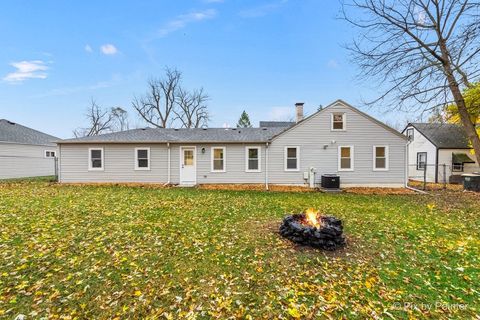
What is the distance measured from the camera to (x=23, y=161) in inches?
679

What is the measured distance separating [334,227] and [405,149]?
452 inches

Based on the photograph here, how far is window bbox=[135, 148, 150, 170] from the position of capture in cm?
1333

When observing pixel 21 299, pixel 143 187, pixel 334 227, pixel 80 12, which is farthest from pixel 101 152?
pixel 334 227

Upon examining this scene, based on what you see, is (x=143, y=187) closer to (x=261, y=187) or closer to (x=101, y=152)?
(x=101, y=152)

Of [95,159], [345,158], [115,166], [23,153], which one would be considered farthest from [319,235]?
[23,153]

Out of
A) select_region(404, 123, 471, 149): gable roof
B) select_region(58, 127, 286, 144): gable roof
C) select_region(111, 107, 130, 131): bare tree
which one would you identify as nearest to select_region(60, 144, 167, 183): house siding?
select_region(58, 127, 286, 144): gable roof

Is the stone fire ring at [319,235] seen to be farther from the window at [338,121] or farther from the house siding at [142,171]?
the window at [338,121]

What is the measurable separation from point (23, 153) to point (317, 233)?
23.3m

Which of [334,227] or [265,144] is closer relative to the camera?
[334,227]

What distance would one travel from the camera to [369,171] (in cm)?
1288

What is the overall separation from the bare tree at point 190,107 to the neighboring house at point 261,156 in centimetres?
2073

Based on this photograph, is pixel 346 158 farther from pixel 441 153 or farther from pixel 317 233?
pixel 317 233

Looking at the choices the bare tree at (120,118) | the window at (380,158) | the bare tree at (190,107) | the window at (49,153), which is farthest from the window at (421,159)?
the bare tree at (120,118)

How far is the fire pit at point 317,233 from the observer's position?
4.36m
